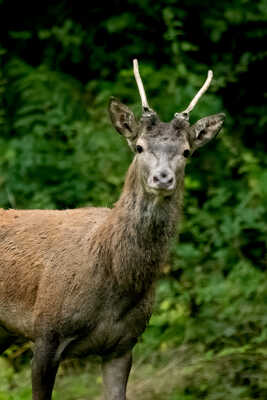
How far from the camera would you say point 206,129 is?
6.27 meters

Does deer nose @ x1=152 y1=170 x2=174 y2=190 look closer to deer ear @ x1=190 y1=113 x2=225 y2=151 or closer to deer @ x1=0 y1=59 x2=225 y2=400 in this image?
deer @ x1=0 y1=59 x2=225 y2=400

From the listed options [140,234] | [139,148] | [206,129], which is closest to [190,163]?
[206,129]

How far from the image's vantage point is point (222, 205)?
947cm

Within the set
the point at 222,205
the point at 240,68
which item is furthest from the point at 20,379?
the point at 240,68

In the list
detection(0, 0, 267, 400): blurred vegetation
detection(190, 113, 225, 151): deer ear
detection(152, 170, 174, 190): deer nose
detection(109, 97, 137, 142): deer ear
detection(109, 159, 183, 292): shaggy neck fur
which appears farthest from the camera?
detection(0, 0, 267, 400): blurred vegetation

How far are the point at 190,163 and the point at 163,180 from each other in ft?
14.6

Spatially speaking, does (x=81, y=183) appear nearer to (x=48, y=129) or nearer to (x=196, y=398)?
(x=48, y=129)

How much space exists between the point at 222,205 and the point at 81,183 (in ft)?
4.81

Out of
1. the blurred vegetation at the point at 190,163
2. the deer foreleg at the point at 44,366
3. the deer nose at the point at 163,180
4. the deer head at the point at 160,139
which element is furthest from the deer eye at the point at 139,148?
the blurred vegetation at the point at 190,163

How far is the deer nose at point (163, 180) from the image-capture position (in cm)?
542

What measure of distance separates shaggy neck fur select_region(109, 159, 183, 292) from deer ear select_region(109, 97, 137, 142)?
13.9 inches

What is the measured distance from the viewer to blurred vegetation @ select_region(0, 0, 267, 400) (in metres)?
7.46

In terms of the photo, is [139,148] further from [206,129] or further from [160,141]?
[206,129]

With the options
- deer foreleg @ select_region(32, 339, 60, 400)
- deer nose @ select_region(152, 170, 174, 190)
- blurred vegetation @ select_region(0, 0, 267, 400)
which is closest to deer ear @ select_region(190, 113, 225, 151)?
deer nose @ select_region(152, 170, 174, 190)
